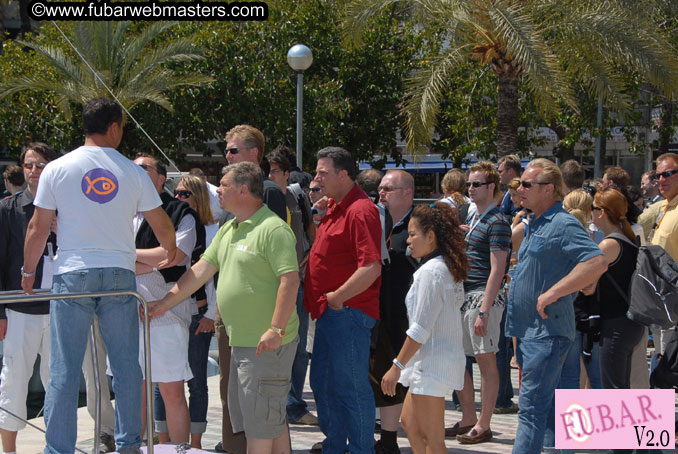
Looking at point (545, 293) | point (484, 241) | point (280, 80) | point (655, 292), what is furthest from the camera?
point (280, 80)

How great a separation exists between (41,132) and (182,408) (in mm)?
21219

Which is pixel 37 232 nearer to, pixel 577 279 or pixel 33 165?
pixel 33 165

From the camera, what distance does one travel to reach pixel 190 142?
24.7 meters

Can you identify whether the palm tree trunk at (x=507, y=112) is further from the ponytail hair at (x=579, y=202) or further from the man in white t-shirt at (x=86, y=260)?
the man in white t-shirt at (x=86, y=260)

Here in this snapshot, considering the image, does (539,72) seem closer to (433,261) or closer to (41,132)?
(433,261)

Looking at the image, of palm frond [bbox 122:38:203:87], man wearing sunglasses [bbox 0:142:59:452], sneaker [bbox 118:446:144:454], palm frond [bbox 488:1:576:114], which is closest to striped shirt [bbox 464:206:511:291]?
sneaker [bbox 118:446:144:454]

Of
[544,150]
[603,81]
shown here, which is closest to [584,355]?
[603,81]

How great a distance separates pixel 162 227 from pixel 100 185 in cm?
46

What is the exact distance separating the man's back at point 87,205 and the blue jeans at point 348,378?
1.43 meters

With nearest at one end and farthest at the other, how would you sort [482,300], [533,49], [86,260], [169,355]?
[86,260] < [169,355] < [482,300] < [533,49]

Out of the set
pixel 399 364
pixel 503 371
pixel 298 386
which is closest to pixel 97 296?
pixel 399 364

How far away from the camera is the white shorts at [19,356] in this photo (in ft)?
17.0

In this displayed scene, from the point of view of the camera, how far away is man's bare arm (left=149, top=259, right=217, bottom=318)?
4.89 metres

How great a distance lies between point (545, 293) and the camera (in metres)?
4.69
